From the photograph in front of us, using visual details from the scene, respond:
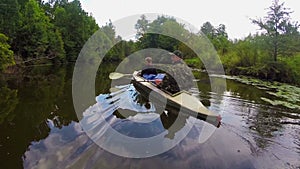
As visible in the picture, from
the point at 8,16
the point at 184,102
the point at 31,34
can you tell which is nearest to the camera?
the point at 184,102

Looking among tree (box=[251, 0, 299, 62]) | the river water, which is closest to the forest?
tree (box=[251, 0, 299, 62])

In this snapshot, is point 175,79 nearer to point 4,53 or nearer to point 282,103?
point 282,103

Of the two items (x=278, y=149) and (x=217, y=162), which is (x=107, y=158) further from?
(x=278, y=149)

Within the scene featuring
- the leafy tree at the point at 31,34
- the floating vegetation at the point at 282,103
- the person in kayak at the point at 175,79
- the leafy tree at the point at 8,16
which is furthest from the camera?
the leafy tree at the point at 31,34

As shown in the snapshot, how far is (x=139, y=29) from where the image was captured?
54906 millimetres

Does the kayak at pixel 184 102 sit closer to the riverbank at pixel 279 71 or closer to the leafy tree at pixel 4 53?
the leafy tree at pixel 4 53

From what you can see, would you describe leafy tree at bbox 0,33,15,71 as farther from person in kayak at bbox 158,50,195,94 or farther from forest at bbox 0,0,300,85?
person in kayak at bbox 158,50,195,94

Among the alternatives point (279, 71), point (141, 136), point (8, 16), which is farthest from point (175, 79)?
point (8, 16)

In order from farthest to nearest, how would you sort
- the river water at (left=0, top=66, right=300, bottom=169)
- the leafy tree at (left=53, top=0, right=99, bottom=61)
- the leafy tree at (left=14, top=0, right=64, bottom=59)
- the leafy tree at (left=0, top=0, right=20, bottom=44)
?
the leafy tree at (left=53, top=0, right=99, bottom=61)
the leafy tree at (left=14, top=0, right=64, bottom=59)
the leafy tree at (left=0, top=0, right=20, bottom=44)
the river water at (left=0, top=66, right=300, bottom=169)

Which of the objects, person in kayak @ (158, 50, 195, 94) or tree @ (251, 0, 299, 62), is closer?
person in kayak @ (158, 50, 195, 94)

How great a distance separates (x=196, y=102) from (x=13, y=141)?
6096mm

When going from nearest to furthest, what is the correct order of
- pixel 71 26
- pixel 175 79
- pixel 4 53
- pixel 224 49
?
pixel 175 79 → pixel 4 53 → pixel 224 49 → pixel 71 26

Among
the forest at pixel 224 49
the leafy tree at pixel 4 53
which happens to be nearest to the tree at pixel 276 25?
the forest at pixel 224 49

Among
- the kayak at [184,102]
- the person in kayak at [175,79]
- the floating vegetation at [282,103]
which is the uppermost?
the person in kayak at [175,79]
